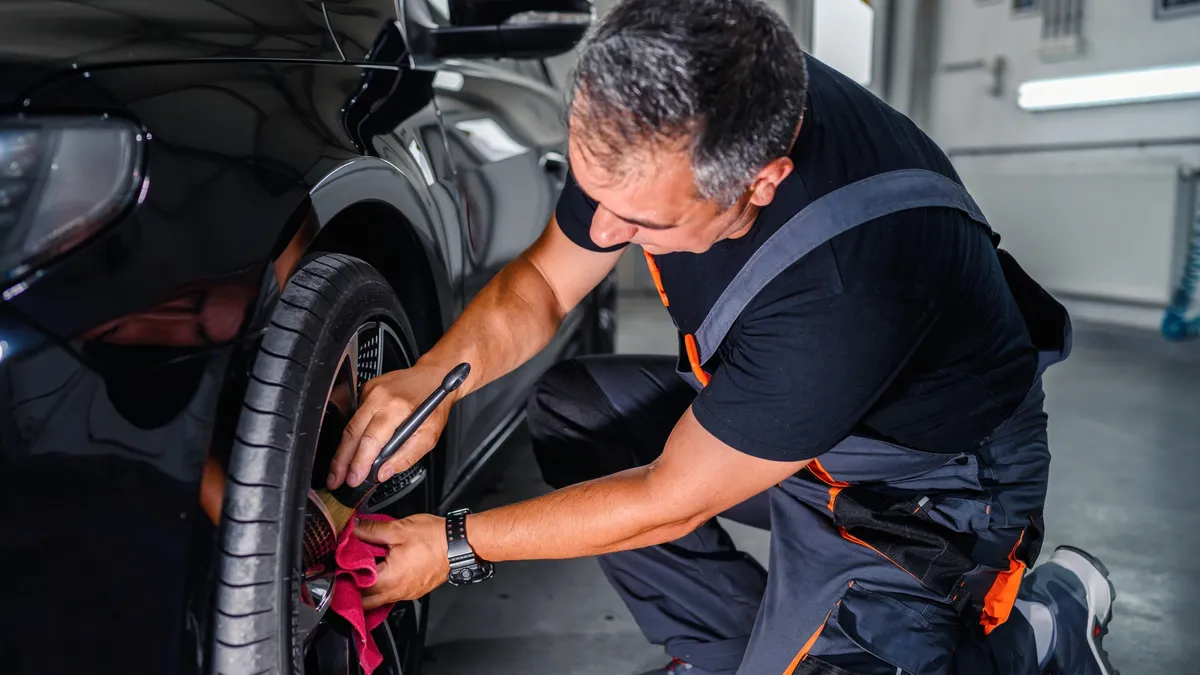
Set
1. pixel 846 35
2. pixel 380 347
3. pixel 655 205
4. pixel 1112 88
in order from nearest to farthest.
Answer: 1. pixel 655 205
2. pixel 380 347
3. pixel 1112 88
4. pixel 846 35

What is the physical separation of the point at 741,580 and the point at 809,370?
0.56 meters

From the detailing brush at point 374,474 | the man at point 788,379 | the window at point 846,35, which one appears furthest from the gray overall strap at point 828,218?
the window at point 846,35

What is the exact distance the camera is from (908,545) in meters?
1.17

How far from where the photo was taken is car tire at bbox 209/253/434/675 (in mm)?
→ 759

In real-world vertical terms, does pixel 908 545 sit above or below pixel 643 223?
below

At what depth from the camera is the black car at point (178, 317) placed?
2.08 feet

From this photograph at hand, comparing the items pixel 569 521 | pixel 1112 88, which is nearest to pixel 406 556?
pixel 569 521

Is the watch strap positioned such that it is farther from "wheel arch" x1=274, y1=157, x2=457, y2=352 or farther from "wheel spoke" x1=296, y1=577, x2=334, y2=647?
"wheel arch" x1=274, y1=157, x2=457, y2=352

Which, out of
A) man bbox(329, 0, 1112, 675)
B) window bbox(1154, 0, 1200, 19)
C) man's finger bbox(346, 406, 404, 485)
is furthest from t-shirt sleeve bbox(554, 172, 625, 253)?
A: window bbox(1154, 0, 1200, 19)

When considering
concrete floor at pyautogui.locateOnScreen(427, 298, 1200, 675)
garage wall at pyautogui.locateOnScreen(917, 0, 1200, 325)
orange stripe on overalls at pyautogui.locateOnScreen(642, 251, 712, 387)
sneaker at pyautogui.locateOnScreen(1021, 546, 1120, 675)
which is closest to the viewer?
orange stripe on overalls at pyautogui.locateOnScreen(642, 251, 712, 387)

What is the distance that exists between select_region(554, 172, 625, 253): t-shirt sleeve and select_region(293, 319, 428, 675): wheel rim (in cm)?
30

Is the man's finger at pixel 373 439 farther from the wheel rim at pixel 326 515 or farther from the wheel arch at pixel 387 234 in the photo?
the wheel arch at pixel 387 234

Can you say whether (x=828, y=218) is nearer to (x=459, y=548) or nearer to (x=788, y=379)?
(x=788, y=379)

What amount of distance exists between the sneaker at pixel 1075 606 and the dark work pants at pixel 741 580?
0.23 ft
